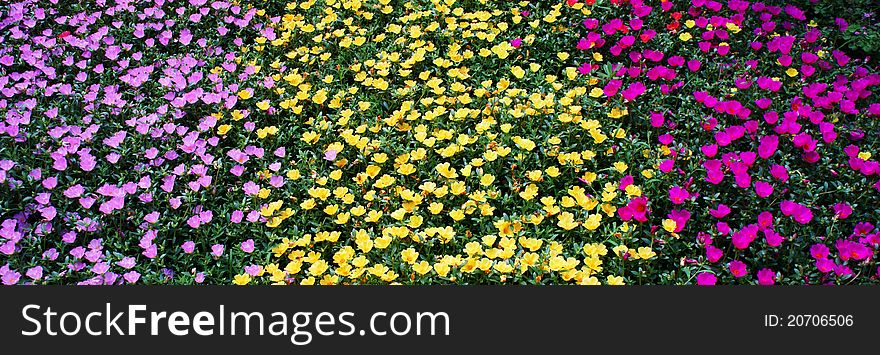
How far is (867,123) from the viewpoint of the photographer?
11.3ft

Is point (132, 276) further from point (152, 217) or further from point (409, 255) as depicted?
point (409, 255)

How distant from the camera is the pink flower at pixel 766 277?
259cm

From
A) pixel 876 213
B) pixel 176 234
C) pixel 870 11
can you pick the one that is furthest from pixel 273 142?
pixel 870 11

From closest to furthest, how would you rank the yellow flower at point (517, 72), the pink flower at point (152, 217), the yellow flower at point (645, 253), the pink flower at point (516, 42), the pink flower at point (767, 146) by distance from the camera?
the yellow flower at point (645, 253)
the pink flower at point (152, 217)
the pink flower at point (767, 146)
the yellow flower at point (517, 72)
the pink flower at point (516, 42)

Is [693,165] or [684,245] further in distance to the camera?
[693,165]

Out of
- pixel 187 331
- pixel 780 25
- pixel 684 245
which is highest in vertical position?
pixel 780 25

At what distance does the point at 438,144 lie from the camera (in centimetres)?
342

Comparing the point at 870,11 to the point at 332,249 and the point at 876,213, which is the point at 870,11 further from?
the point at 332,249

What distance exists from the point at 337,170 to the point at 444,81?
3.40 feet

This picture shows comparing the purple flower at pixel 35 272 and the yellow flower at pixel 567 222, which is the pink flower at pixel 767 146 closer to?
the yellow flower at pixel 567 222

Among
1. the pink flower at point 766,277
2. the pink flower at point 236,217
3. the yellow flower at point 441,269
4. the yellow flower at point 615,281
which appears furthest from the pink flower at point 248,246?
the pink flower at point 766,277

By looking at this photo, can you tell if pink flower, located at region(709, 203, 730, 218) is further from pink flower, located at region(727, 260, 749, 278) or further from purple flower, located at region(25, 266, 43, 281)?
purple flower, located at region(25, 266, 43, 281)

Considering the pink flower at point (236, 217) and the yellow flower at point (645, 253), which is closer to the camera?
the yellow flower at point (645, 253)

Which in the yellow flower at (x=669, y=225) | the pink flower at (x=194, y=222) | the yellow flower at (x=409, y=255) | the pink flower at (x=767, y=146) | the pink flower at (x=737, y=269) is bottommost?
the pink flower at (x=737, y=269)
